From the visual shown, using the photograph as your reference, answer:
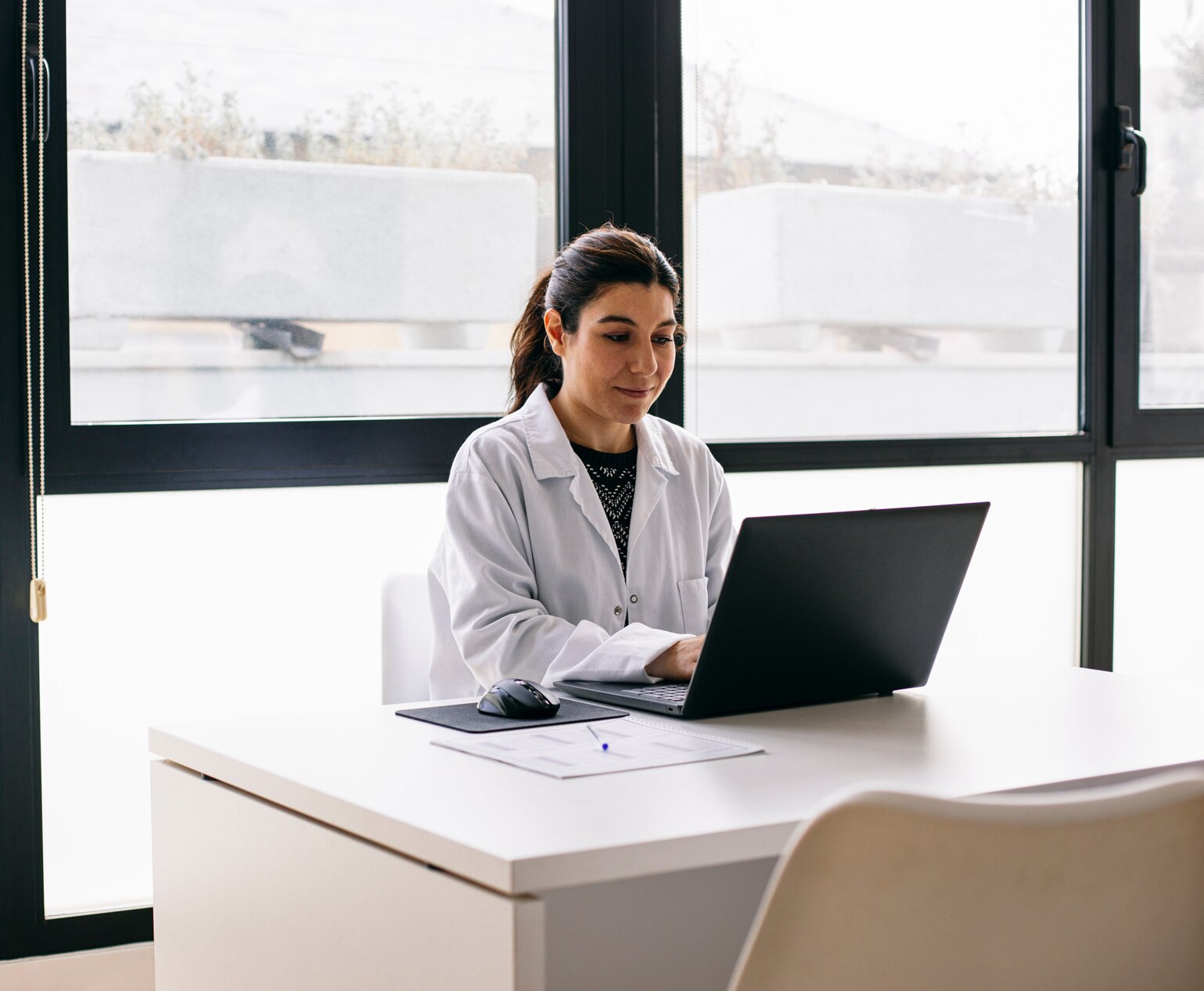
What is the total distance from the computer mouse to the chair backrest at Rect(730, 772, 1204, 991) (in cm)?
67

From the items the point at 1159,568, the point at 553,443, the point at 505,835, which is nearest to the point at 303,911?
the point at 505,835

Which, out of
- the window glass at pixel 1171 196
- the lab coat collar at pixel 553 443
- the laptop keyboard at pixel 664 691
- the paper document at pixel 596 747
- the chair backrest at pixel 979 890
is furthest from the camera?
the window glass at pixel 1171 196

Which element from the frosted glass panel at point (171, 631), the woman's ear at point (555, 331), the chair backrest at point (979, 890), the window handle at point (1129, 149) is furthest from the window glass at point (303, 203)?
the chair backrest at point (979, 890)

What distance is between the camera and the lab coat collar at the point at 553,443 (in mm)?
2160

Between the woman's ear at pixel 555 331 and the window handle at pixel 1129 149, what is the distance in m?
1.67

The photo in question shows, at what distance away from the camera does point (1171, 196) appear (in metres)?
3.40

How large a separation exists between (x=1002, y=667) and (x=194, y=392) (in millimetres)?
1464

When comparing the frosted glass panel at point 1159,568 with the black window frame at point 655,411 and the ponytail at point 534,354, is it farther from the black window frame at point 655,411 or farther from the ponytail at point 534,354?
the ponytail at point 534,354

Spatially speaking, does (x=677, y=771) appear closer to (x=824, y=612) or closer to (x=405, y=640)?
(x=824, y=612)

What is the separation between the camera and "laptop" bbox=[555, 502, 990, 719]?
1488 mm

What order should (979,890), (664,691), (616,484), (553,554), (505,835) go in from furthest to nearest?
(616,484), (553,554), (664,691), (505,835), (979,890)

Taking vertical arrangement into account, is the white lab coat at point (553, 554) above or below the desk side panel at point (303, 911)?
above

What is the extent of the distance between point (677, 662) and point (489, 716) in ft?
0.88

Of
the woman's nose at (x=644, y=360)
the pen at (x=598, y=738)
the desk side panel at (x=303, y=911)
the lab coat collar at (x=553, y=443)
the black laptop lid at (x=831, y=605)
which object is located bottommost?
the desk side panel at (x=303, y=911)
